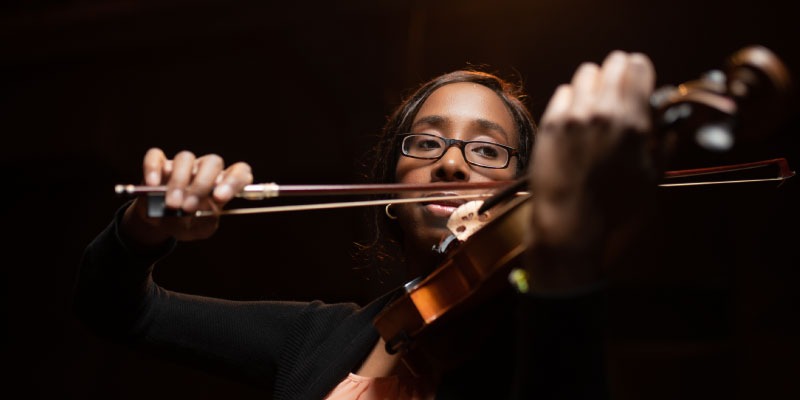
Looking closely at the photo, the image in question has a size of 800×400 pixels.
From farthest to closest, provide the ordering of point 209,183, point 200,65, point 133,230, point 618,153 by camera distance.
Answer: point 200,65, point 133,230, point 209,183, point 618,153

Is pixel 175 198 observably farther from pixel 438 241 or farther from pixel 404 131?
pixel 404 131

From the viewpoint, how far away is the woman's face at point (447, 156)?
98 cm

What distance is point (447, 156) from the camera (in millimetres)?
1022

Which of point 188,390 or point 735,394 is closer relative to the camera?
point 735,394

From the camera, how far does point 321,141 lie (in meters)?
2.59

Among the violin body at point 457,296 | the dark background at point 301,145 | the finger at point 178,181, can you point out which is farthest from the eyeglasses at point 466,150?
the dark background at point 301,145

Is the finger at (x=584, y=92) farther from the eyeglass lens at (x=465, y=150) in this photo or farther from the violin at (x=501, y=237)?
the eyeglass lens at (x=465, y=150)

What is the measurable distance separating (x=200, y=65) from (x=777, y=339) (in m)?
2.20

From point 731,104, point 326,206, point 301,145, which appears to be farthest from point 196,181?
point 301,145

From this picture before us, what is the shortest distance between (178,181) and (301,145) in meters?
1.82

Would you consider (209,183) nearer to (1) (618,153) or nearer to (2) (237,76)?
(1) (618,153)

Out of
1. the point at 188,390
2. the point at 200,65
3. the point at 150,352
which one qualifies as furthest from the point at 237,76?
the point at 150,352

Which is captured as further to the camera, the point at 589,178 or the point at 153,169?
the point at 153,169

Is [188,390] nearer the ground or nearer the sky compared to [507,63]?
nearer the ground
